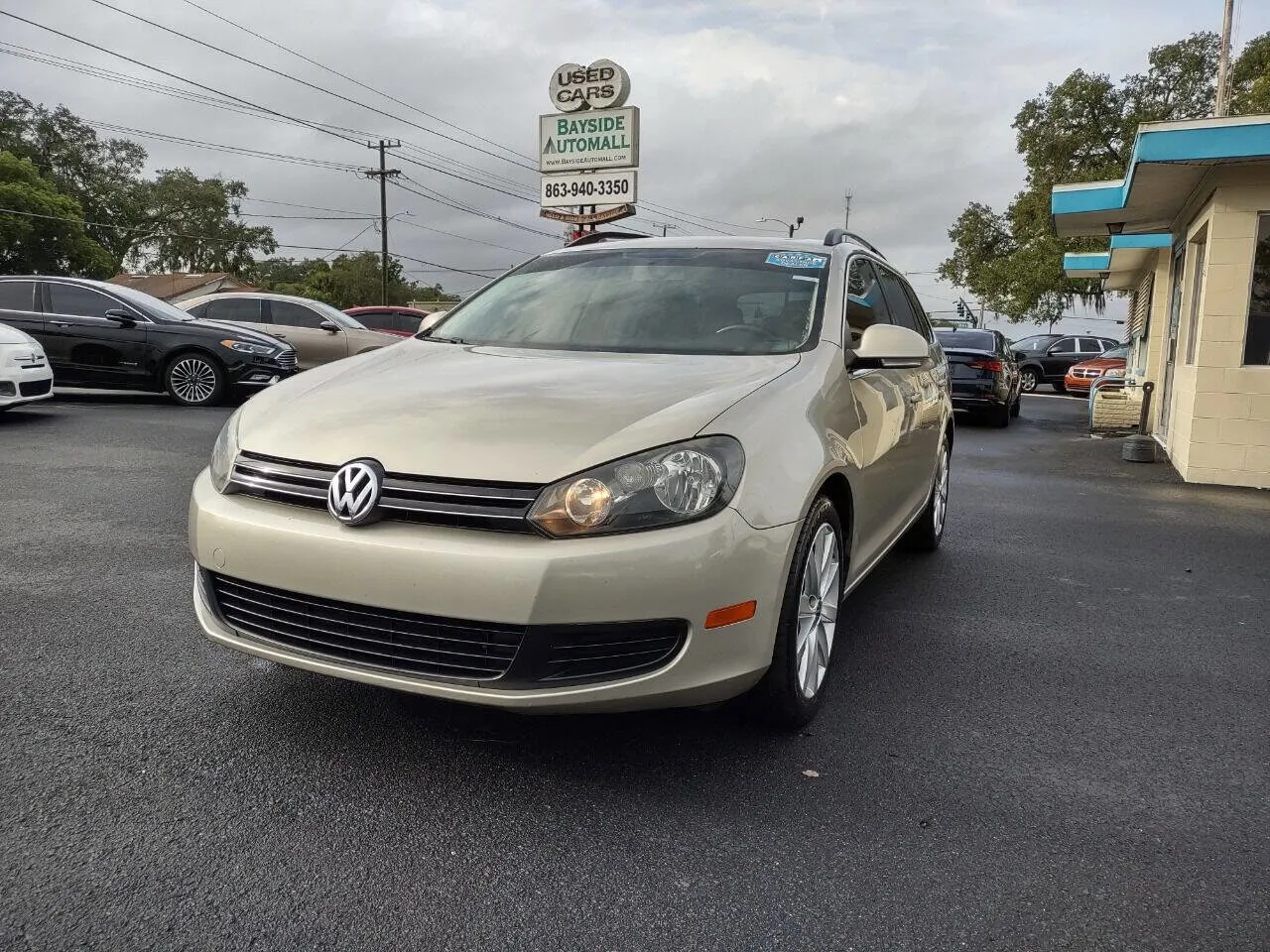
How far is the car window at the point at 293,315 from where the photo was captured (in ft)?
48.7

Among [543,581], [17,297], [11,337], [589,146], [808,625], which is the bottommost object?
[808,625]

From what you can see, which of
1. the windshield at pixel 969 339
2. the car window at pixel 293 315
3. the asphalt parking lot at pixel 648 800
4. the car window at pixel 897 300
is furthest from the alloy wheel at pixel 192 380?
the windshield at pixel 969 339

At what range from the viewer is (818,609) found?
10.3 ft

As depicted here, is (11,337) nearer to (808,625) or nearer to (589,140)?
(808,625)

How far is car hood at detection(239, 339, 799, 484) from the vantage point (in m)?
2.56

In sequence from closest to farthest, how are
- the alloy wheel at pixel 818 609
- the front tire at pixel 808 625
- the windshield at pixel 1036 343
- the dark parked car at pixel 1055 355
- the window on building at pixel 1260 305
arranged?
the front tire at pixel 808 625 → the alloy wheel at pixel 818 609 → the window on building at pixel 1260 305 → the dark parked car at pixel 1055 355 → the windshield at pixel 1036 343

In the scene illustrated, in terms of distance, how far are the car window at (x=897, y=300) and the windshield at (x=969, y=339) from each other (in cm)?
1002

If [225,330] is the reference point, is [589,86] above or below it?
above

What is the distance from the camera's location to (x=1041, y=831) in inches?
101

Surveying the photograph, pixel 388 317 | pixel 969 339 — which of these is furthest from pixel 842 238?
pixel 388 317

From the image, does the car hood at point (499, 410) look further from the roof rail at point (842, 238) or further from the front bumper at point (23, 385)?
the front bumper at point (23, 385)

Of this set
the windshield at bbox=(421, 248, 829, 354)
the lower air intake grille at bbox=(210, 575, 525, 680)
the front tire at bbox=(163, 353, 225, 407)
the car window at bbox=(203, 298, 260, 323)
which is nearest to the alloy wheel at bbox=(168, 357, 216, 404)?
the front tire at bbox=(163, 353, 225, 407)

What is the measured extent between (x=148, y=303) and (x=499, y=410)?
11.0 m

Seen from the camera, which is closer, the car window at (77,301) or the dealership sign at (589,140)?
the car window at (77,301)
